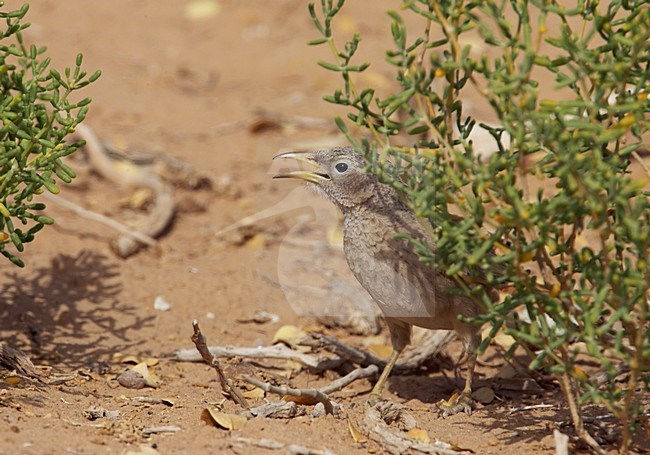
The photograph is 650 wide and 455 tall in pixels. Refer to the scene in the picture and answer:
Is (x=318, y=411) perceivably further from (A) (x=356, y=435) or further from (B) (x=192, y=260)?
(B) (x=192, y=260)

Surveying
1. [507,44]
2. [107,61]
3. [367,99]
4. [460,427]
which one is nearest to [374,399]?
[460,427]

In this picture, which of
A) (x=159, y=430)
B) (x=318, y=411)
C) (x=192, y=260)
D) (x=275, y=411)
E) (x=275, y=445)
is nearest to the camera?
(x=275, y=445)

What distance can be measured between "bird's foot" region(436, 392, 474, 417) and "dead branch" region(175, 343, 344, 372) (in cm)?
76

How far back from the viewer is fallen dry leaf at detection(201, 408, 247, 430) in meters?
3.68

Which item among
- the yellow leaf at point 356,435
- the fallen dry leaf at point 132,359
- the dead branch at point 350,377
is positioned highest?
the yellow leaf at point 356,435

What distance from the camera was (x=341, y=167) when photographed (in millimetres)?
4781

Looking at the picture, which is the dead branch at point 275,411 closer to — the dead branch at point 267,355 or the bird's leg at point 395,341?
the bird's leg at point 395,341

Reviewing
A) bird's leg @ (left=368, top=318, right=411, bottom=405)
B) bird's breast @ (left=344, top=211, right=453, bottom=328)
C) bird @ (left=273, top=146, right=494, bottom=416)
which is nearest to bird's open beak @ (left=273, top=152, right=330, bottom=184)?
bird @ (left=273, top=146, right=494, bottom=416)

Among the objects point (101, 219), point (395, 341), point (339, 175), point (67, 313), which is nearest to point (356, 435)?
point (395, 341)

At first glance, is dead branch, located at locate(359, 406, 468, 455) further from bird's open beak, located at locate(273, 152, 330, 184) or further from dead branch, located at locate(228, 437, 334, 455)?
bird's open beak, located at locate(273, 152, 330, 184)

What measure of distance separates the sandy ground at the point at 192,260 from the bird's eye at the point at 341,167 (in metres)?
1.26

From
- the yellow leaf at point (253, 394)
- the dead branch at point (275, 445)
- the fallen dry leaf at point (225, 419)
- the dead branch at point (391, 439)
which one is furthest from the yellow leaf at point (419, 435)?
the yellow leaf at point (253, 394)

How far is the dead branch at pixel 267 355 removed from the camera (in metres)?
5.11

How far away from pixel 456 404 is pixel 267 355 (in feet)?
3.96
